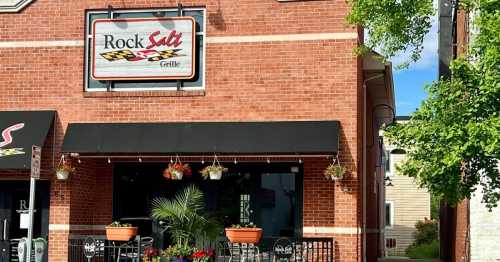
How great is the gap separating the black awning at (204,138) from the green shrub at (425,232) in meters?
27.7

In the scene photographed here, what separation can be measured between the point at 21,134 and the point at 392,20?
335 inches

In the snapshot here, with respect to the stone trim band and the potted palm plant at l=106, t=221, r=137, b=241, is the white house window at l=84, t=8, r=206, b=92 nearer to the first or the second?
the stone trim band

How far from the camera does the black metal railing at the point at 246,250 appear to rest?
51.2ft

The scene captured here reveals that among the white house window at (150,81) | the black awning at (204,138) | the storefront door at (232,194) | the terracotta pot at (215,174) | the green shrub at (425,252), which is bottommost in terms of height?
the green shrub at (425,252)

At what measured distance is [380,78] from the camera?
20219 mm

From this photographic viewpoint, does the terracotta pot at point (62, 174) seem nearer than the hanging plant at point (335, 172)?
No

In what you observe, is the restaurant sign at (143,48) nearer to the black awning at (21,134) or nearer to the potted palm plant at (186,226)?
the black awning at (21,134)

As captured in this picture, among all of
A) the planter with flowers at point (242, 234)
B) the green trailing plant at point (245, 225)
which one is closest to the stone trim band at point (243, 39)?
the green trailing plant at point (245, 225)

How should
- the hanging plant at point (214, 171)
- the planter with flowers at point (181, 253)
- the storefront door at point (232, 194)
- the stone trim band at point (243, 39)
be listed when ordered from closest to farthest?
the planter with flowers at point (181, 253) < the hanging plant at point (214, 171) < the stone trim band at point (243, 39) < the storefront door at point (232, 194)

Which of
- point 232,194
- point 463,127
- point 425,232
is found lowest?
point 425,232

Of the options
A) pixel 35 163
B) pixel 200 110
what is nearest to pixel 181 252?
pixel 200 110

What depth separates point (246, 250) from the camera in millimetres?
16031

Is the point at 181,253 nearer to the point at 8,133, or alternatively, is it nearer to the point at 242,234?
the point at 242,234

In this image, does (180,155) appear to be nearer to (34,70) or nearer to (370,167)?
(34,70)
